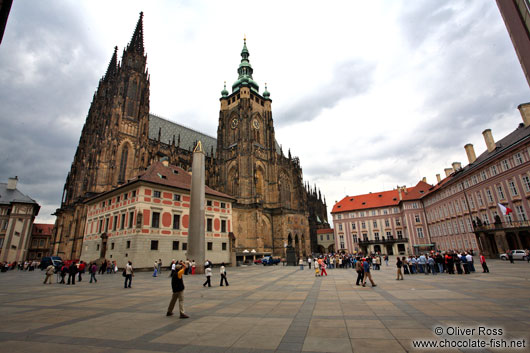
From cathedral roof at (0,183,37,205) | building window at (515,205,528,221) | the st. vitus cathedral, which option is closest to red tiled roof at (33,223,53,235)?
cathedral roof at (0,183,37,205)

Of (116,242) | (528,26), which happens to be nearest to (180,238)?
(116,242)

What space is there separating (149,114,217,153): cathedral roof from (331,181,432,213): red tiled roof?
3668 centimetres

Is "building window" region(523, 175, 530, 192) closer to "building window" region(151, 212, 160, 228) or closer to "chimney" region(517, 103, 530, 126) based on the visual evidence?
"chimney" region(517, 103, 530, 126)

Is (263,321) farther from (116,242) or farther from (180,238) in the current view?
(116,242)

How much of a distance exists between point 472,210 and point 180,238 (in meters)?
39.5

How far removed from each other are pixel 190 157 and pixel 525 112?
177 feet

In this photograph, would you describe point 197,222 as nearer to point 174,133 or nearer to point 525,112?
point 525,112

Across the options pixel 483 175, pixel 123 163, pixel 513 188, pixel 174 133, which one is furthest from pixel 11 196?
pixel 513 188

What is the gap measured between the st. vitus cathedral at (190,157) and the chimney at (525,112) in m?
40.1

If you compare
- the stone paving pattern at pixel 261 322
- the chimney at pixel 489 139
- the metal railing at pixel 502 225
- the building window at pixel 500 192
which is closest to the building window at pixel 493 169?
the building window at pixel 500 192

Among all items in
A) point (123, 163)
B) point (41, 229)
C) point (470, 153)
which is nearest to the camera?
point (470, 153)

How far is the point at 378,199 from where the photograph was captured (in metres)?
61.4

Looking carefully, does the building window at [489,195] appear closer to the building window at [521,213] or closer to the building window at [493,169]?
the building window at [493,169]

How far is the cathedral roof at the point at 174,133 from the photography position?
192ft
